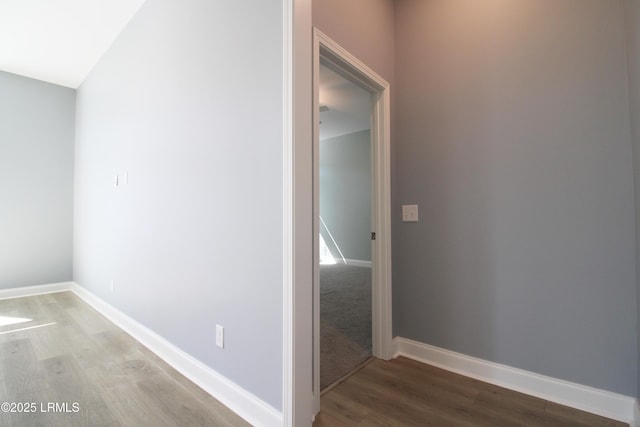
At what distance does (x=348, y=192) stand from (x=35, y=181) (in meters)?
5.33

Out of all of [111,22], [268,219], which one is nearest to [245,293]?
[268,219]

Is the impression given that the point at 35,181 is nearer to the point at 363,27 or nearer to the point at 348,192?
the point at 363,27

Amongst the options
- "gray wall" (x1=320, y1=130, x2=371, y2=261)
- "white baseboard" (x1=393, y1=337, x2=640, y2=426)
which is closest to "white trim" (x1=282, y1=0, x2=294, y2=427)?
"white baseboard" (x1=393, y1=337, x2=640, y2=426)

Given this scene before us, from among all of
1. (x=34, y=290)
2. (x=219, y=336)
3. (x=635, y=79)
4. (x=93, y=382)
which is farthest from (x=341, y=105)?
(x=34, y=290)

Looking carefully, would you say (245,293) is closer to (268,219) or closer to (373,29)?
(268,219)

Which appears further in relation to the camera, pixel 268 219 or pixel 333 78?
pixel 333 78

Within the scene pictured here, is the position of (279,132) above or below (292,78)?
below

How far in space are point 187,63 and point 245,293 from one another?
1.64m

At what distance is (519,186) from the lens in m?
1.71

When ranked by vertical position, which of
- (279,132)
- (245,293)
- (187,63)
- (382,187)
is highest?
(187,63)

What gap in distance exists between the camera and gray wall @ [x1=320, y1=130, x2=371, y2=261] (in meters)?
6.29

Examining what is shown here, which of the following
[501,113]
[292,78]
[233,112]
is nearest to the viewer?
[292,78]

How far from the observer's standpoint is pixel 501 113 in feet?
5.82

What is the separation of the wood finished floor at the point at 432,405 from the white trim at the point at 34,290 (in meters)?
4.35
